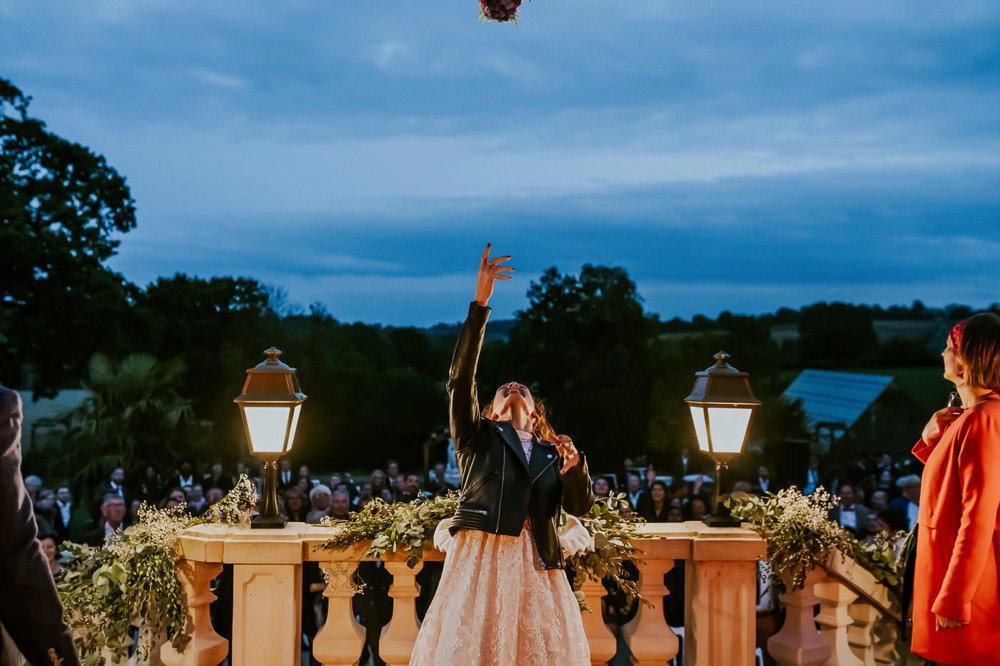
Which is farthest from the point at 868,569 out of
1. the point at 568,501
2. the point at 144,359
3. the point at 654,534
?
the point at 144,359

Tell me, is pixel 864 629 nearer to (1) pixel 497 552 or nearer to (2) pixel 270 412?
(1) pixel 497 552

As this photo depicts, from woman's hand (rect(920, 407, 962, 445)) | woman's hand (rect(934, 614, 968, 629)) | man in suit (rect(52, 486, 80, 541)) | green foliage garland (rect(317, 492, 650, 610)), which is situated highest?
woman's hand (rect(920, 407, 962, 445))

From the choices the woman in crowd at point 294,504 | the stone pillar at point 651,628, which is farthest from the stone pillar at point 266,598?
the woman in crowd at point 294,504

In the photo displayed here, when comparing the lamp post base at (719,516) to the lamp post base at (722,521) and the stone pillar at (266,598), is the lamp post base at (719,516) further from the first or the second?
the stone pillar at (266,598)

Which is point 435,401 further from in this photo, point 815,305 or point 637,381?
point 815,305

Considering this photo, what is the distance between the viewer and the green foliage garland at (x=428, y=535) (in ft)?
16.0

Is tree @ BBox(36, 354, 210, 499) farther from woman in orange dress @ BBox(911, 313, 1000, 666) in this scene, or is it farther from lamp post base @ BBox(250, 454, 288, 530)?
woman in orange dress @ BBox(911, 313, 1000, 666)

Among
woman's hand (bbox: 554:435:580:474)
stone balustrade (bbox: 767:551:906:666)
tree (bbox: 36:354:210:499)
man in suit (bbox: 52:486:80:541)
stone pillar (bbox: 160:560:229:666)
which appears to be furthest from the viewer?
tree (bbox: 36:354:210:499)

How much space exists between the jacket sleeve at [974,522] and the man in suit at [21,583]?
2950 millimetres

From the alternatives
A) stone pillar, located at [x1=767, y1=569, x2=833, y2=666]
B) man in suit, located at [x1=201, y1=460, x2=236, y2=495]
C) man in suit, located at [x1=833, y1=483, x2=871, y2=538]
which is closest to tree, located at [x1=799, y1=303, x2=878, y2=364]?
man in suit, located at [x1=833, y1=483, x2=871, y2=538]

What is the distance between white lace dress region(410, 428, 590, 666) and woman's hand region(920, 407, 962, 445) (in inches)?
64.2

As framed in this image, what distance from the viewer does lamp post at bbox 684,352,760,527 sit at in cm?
509

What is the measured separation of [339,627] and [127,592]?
3.34 feet

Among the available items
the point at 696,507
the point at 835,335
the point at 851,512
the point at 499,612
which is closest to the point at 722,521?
the point at 499,612
